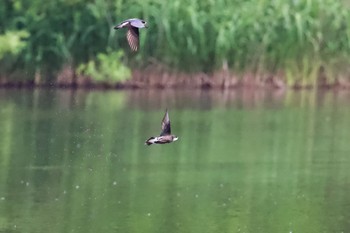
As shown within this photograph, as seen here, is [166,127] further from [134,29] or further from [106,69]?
[106,69]

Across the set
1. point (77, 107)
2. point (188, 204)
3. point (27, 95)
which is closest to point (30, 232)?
point (188, 204)

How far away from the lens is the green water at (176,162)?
48.7 ft

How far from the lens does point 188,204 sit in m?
15.7

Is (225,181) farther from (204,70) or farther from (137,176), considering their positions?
(204,70)

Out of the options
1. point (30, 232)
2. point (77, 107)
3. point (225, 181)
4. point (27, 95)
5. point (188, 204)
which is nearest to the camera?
point (30, 232)

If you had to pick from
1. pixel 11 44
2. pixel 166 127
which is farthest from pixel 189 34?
pixel 166 127

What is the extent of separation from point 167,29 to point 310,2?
9.64 ft

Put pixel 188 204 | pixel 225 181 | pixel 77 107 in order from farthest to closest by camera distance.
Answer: pixel 77 107
pixel 225 181
pixel 188 204

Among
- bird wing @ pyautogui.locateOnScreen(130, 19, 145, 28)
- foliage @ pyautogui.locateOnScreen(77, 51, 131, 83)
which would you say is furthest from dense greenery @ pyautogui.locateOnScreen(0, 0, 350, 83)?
bird wing @ pyautogui.locateOnScreen(130, 19, 145, 28)

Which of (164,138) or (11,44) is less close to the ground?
(11,44)

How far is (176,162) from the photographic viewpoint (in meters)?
19.4

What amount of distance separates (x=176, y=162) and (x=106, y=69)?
9.70 meters

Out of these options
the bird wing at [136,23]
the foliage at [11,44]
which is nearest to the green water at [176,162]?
the foliage at [11,44]

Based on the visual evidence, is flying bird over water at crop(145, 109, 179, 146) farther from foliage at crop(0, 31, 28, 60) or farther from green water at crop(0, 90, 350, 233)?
foliage at crop(0, 31, 28, 60)
